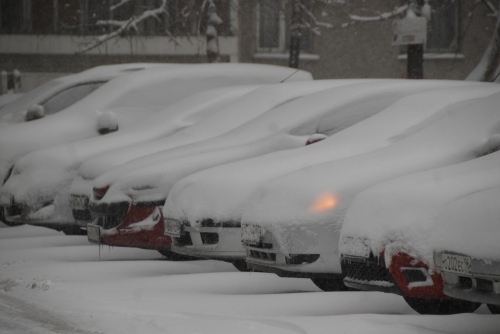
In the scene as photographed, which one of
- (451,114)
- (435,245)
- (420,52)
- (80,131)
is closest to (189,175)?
(451,114)

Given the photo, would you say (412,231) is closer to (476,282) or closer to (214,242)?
(476,282)

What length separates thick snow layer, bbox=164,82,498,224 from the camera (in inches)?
277

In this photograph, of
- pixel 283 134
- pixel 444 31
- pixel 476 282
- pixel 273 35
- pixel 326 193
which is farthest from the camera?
Result: pixel 273 35

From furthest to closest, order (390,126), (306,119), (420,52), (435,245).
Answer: (420,52), (306,119), (390,126), (435,245)

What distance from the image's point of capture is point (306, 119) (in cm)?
834

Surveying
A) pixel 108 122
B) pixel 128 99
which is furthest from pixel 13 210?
pixel 128 99

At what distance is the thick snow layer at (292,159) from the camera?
7047 millimetres

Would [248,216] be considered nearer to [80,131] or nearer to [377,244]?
[377,244]

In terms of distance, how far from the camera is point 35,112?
40.0 ft

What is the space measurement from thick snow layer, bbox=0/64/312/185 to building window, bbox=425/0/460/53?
1546 cm

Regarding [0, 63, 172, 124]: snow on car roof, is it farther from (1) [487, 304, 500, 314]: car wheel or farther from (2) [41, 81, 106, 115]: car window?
(1) [487, 304, 500, 314]: car wheel

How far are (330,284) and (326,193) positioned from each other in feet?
3.09

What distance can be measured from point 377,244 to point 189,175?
2.51 metres

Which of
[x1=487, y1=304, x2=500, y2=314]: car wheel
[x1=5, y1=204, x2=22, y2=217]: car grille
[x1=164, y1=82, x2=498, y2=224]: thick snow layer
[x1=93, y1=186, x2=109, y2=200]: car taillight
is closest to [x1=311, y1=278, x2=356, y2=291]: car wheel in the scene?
[x1=164, y1=82, x2=498, y2=224]: thick snow layer
